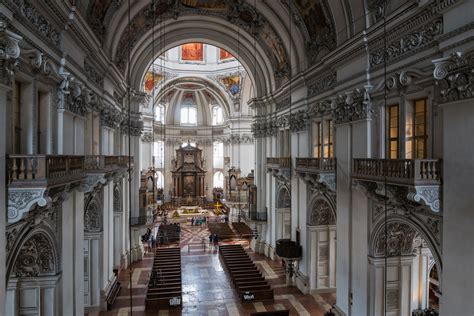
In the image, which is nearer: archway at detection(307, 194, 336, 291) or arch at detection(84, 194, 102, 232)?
arch at detection(84, 194, 102, 232)

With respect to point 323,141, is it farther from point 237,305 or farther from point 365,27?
point 237,305

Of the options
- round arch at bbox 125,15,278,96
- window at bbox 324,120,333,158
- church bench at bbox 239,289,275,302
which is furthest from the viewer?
round arch at bbox 125,15,278,96

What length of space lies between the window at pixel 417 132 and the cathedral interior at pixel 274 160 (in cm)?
5

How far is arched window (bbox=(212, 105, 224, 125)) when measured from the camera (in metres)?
39.5

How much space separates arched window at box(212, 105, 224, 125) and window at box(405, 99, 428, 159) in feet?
103

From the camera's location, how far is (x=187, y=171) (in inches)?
1526

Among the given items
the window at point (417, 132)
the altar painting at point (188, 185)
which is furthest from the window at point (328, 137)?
the altar painting at point (188, 185)

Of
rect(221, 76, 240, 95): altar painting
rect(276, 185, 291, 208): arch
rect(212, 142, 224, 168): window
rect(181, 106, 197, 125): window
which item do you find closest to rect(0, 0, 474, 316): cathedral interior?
rect(276, 185, 291, 208): arch

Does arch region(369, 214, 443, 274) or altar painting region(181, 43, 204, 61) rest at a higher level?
altar painting region(181, 43, 204, 61)

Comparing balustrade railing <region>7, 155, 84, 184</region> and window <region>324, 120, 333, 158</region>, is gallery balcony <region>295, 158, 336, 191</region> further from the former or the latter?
balustrade railing <region>7, 155, 84, 184</region>

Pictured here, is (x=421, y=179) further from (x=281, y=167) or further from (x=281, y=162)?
(x=281, y=162)

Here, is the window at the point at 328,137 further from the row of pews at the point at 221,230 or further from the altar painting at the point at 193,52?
the altar painting at the point at 193,52

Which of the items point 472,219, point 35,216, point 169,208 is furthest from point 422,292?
point 169,208

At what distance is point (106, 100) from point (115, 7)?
12.1ft
